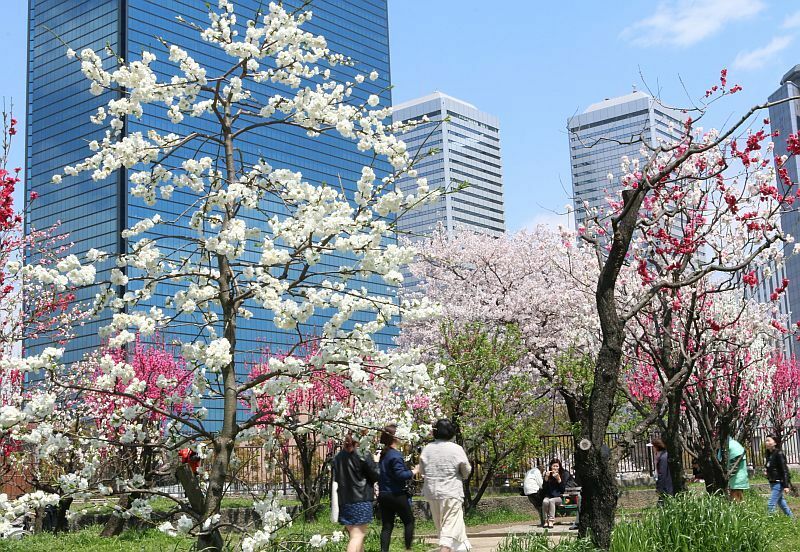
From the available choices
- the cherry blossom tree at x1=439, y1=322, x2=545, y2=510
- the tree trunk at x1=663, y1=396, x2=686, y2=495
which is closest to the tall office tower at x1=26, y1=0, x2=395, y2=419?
the cherry blossom tree at x1=439, y1=322, x2=545, y2=510

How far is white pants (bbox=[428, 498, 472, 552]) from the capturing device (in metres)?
8.56

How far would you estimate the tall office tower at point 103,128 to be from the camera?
99.7 m

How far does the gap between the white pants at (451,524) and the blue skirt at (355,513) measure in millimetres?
936

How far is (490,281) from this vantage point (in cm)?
2800

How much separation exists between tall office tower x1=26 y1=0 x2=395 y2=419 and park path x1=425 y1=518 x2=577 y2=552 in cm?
7671

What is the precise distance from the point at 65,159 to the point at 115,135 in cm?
10947

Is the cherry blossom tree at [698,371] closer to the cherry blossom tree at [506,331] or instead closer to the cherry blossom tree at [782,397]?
the cherry blossom tree at [506,331]

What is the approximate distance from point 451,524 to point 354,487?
1.27 metres

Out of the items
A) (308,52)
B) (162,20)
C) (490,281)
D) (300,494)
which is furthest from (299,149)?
(308,52)

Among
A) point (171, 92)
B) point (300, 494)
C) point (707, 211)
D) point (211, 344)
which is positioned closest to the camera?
point (211, 344)

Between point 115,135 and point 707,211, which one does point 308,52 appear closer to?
point 115,135

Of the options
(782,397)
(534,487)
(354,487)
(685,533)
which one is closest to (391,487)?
(354,487)

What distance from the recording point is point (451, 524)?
340 inches

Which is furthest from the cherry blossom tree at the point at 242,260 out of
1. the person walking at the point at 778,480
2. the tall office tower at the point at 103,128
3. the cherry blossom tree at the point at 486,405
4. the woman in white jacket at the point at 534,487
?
the tall office tower at the point at 103,128
